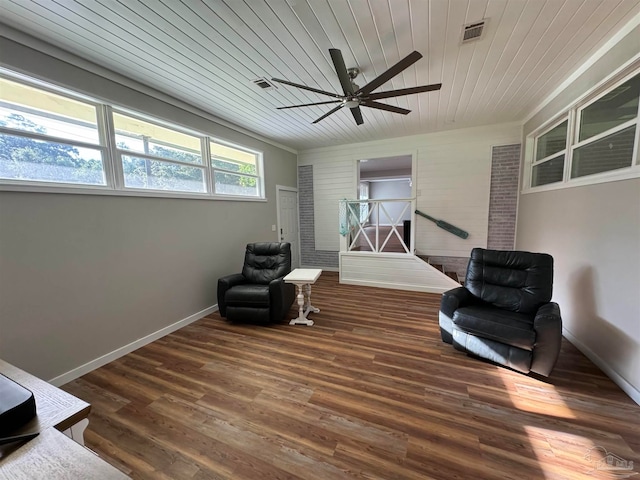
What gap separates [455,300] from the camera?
274 cm

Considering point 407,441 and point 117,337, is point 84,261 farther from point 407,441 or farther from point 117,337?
point 407,441

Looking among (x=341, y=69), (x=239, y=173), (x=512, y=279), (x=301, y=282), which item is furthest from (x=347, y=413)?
(x=239, y=173)

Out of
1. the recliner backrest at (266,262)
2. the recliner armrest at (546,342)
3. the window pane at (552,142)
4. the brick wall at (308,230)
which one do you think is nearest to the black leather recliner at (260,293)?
the recliner backrest at (266,262)

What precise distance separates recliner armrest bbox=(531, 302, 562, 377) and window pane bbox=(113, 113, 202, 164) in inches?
171

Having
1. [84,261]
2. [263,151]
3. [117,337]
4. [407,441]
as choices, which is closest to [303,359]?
[407,441]

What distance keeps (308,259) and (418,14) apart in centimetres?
512

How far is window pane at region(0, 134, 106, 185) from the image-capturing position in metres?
2.06

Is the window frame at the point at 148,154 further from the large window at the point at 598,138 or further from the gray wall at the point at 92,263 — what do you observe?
the large window at the point at 598,138

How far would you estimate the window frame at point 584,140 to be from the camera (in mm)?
2092

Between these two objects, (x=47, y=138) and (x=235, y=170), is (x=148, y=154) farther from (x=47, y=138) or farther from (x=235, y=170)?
(x=235, y=170)

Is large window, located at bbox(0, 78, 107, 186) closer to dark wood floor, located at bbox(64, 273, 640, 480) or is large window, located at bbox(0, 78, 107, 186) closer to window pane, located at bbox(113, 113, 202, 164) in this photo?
window pane, located at bbox(113, 113, 202, 164)

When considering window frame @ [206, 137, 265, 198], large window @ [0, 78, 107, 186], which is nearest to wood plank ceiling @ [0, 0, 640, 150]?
large window @ [0, 78, 107, 186]

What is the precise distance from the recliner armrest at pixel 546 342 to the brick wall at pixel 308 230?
4.30 metres

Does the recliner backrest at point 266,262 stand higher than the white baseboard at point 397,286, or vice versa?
the recliner backrest at point 266,262
